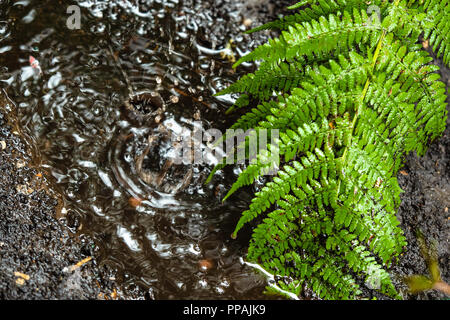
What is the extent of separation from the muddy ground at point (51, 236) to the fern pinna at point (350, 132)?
68 centimetres

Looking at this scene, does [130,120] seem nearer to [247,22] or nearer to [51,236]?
[51,236]

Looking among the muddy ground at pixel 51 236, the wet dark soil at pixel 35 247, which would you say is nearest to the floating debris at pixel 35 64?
the muddy ground at pixel 51 236

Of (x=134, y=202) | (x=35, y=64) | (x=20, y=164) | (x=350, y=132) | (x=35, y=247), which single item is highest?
(x=350, y=132)

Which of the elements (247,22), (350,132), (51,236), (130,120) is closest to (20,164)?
(51,236)

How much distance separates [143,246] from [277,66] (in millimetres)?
1444

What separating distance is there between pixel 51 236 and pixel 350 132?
1948 mm

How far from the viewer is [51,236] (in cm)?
251

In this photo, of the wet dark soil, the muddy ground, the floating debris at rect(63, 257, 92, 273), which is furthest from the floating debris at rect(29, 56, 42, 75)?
the floating debris at rect(63, 257, 92, 273)

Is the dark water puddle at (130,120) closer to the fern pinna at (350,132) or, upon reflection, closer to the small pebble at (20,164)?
the small pebble at (20,164)

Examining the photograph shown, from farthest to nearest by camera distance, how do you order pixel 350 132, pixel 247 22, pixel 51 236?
1. pixel 247 22
2. pixel 51 236
3. pixel 350 132

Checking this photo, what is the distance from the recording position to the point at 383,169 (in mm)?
2316

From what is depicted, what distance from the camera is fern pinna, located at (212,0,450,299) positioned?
7.52 feet

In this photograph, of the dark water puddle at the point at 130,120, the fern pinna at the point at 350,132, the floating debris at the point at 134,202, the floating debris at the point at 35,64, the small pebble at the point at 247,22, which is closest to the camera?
the fern pinna at the point at 350,132

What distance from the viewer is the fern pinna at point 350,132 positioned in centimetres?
229
